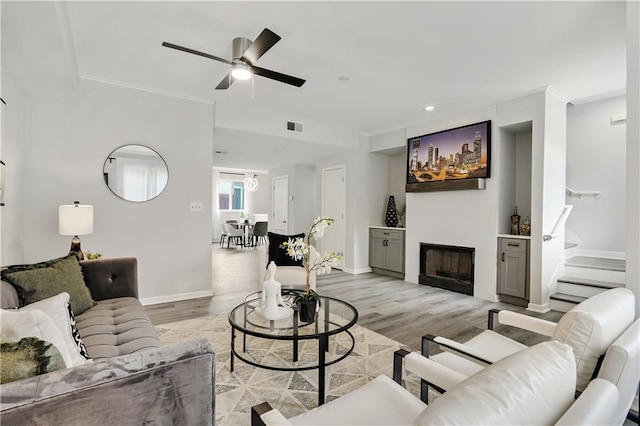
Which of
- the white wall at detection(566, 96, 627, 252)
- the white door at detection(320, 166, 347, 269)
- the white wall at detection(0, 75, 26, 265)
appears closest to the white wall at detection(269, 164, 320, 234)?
the white door at detection(320, 166, 347, 269)

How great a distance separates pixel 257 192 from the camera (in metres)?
12.3

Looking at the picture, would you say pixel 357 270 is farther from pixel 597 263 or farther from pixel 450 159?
pixel 597 263

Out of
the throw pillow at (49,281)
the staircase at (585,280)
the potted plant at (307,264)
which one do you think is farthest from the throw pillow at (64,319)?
the staircase at (585,280)

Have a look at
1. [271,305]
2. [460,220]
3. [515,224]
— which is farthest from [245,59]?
[515,224]

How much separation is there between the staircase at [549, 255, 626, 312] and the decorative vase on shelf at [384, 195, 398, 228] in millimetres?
2702

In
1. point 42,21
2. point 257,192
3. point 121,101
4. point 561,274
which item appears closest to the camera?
point 42,21

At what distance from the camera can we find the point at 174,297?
4.09 m

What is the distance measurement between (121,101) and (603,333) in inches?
182

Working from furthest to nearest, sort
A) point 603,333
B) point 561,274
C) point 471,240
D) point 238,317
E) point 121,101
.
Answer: point 471,240 < point 561,274 < point 121,101 < point 238,317 < point 603,333

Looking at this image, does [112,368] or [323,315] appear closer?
[112,368]

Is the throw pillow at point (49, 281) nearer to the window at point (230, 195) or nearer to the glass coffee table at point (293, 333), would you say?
the glass coffee table at point (293, 333)

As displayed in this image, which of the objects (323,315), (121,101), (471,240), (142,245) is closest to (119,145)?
(121,101)

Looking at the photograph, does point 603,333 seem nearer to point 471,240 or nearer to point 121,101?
point 471,240

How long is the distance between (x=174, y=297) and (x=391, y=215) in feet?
13.1
